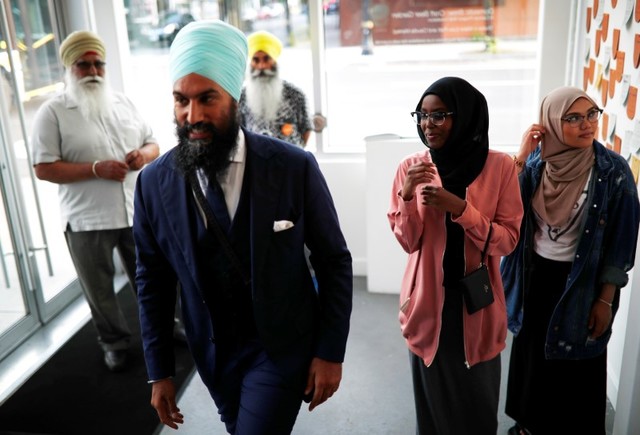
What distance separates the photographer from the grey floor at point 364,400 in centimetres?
284

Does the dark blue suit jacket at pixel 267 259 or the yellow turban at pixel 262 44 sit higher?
the yellow turban at pixel 262 44

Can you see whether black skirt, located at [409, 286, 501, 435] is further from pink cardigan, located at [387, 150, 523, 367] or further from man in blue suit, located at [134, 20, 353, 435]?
man in blue suit, located at [134, 20, 353, 435]

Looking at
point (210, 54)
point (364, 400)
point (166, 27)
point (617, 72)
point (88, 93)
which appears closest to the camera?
point (210, 54)

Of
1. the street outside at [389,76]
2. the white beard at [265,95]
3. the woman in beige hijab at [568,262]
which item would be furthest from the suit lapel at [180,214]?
the street outside at [389,76]

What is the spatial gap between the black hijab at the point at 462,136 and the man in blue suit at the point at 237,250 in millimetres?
512

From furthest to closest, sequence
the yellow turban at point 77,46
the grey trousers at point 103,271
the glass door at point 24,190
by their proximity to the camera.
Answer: the glass door at point 24,190
the grey trousers at point 103,271
the yellow turban at point 77,46

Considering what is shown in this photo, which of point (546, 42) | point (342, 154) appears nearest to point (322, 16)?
point (342, 154)

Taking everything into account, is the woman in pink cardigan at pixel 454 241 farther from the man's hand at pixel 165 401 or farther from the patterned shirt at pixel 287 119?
the patterned shirt at pixel 287 119

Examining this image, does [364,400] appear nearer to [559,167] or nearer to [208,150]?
[559,167]

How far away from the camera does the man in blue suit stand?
1.64m

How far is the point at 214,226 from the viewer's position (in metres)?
1.66

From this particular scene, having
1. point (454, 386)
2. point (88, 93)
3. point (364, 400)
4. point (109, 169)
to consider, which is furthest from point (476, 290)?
point (88, 93)

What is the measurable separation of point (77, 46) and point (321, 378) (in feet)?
7.64

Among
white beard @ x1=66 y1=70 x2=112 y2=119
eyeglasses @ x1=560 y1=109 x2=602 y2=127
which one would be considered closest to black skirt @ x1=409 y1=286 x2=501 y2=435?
eyeglasses @ x1=560 y1=109 x2=602 y2=127
